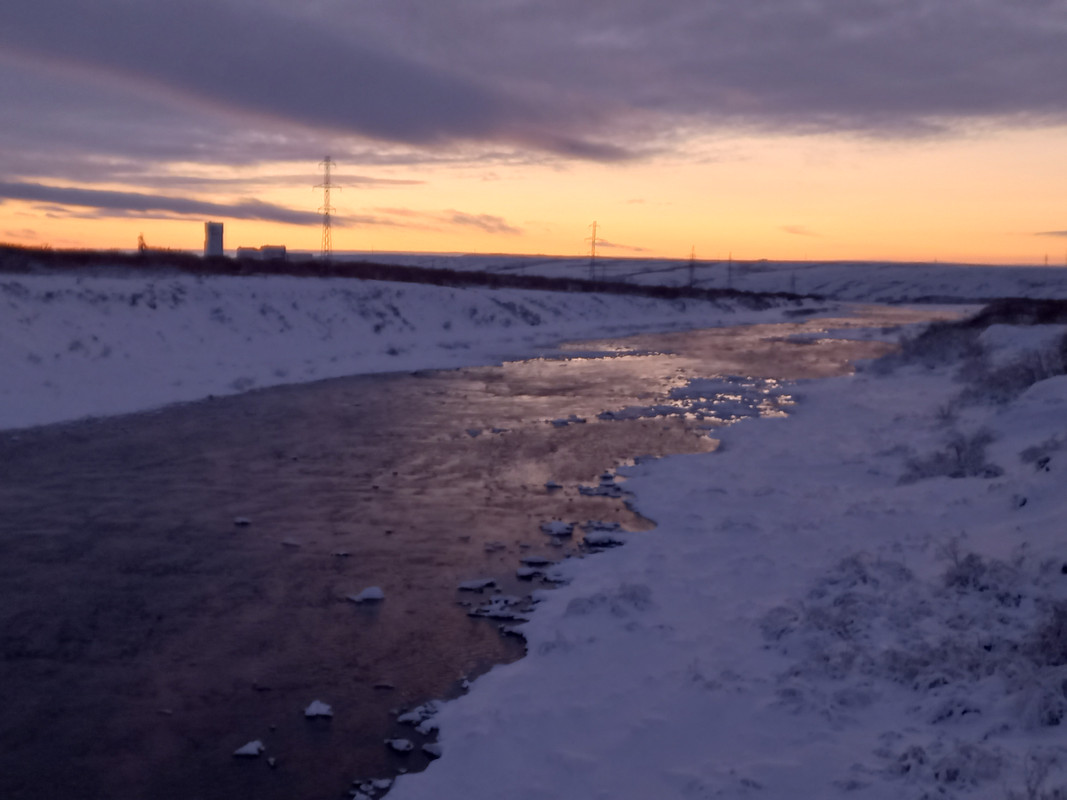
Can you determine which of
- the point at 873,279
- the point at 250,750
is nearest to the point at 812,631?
the point at 250,750

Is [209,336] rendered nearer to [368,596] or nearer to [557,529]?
[557,529]

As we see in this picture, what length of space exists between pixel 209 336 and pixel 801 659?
2439 cm

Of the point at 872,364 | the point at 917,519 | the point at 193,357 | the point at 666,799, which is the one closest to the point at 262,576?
the point at 666,799

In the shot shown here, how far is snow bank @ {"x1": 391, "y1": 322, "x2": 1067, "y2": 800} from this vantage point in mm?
4902

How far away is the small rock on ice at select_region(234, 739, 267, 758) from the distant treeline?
2645 centimetres

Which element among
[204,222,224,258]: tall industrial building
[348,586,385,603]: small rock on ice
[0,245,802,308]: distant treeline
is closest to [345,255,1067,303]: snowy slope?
[0,245,802,308]: distant treeline

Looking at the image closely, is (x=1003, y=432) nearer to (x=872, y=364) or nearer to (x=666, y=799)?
(x=666, y=799)

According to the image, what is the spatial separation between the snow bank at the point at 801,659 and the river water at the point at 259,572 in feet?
1.92

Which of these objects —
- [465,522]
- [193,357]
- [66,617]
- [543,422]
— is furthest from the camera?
[193,357]

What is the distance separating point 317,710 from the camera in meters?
5.80

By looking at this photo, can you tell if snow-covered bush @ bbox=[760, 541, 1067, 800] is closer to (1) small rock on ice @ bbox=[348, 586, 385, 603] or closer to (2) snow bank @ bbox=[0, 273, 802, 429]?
(1) small rock on ice @ bbox=[348, 586, 385, 603]

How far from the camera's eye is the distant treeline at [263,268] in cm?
3023

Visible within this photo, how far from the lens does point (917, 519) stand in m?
9.48

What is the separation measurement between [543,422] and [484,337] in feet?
74.0
